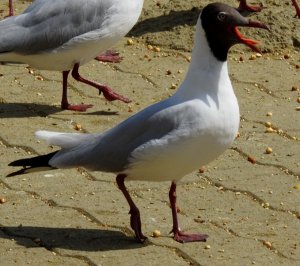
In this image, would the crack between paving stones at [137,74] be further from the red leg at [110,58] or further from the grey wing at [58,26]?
the grey wing at [58,26]

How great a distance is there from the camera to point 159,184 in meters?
8.28

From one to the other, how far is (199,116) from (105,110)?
3204mm

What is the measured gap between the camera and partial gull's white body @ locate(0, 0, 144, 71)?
9891mm

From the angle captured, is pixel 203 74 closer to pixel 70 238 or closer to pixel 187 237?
pixel 187 237

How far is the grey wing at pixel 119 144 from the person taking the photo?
23.2 ft

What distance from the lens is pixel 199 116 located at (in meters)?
6.92

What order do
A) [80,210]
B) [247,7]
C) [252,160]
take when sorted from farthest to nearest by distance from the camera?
1. [247,7]
2. [252,160]
3. [80,210]

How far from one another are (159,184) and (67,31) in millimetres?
2136

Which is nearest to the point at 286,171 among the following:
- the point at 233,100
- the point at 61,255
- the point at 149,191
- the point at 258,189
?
the point at 258,189

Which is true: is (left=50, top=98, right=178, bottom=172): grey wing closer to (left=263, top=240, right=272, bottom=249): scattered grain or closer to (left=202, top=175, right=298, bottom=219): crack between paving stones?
(left=263, top=240, right=272, bottom=249): scattered grain

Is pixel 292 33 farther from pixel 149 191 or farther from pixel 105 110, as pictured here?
pixel 149 191

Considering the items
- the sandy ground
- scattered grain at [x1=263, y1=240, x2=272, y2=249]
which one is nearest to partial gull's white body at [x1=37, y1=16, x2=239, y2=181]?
the sandy ground

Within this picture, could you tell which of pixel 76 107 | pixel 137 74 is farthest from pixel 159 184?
pixel 137 74

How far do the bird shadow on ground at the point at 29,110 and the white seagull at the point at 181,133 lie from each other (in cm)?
263
